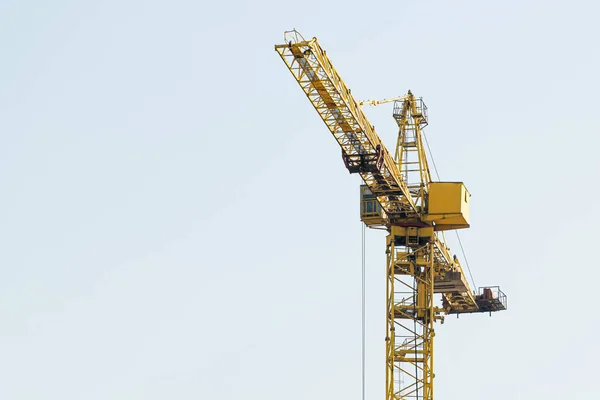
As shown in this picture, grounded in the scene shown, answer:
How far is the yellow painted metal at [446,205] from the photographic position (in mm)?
106688

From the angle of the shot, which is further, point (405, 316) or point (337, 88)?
point (405, 316)

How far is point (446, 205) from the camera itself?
107m

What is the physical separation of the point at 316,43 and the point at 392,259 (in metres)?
21.8

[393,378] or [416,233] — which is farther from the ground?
[416,233]

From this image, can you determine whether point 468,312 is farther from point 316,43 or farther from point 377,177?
point 316,43

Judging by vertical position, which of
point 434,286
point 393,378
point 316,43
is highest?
point 316,43

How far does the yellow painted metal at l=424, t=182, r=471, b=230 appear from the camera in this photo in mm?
106688

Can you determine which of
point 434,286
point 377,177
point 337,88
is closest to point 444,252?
point 434,286

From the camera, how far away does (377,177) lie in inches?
3944

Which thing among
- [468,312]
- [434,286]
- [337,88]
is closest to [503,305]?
[468,312]

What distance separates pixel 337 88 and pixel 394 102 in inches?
819

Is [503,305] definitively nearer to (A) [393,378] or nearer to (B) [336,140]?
(A) [393,378]

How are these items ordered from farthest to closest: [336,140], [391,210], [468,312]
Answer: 1. [468,312]
2. [391,210]
3. [336,140]

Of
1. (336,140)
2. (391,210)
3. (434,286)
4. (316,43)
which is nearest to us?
(316,43)
